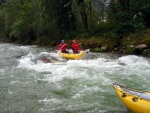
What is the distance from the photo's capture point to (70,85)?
841cm

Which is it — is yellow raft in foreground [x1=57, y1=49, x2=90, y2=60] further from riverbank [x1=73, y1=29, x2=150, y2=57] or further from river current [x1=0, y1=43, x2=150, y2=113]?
riverbank [x1=73, y1=29, x2=150, y2=57]

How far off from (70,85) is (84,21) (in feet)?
44.5

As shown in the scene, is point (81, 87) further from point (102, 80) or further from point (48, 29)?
point (48, 29)

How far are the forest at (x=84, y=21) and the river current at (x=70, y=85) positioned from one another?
4650 mm

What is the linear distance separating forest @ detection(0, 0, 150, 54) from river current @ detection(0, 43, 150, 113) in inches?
183

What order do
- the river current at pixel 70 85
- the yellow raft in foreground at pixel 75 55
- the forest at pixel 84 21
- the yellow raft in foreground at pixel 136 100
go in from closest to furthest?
the yellow raft in foreground at pixel 136 100, the river current at pixel 70 85, the yellow raft in foreground at pixel 75 55, the forest at pixel 84 21

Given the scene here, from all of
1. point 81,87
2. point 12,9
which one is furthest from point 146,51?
point 12,9

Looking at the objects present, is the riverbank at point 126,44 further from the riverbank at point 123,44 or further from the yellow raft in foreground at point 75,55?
the yellow raft in foreground at point 75,55

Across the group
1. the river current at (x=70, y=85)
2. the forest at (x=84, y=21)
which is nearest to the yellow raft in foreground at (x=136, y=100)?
the river current at (x=70, y=85)

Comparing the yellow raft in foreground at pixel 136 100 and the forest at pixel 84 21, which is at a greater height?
the forest at pixel 84 21

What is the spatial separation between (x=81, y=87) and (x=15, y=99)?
7.85 feet

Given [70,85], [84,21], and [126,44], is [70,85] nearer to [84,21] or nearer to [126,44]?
[126,44]

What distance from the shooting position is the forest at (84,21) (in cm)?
1655

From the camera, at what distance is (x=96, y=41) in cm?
1802
